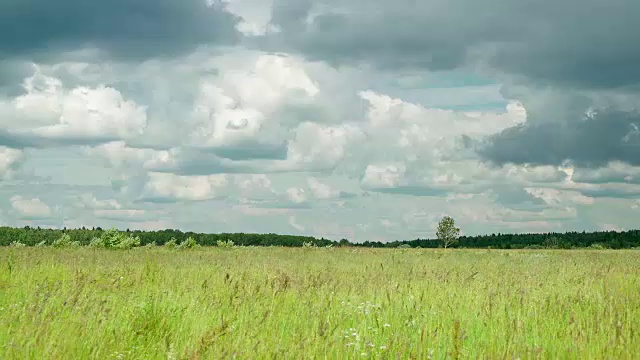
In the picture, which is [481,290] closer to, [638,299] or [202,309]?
[638,299]

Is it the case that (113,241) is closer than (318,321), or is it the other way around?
(318,321)

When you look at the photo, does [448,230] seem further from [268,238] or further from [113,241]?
[113,241]

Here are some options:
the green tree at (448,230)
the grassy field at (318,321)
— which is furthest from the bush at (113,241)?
the green tree at (448,230)

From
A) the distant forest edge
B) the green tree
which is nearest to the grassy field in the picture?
the distant forest edge

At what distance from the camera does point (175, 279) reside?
42.2 feet

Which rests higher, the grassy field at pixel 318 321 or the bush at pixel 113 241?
the bush at pixel 113 241

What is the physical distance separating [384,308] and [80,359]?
454cm

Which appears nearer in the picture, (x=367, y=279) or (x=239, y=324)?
(x=239, y=324)

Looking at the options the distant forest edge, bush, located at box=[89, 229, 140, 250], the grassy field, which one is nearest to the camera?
the grassy field

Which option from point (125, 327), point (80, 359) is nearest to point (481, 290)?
point (125, 327)

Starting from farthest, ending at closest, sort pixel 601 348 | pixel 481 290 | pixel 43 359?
pixel 481 290 < pixel 601 348 < pixel 43 359

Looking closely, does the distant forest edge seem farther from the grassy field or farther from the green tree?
the grassy field

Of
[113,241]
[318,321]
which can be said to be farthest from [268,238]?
[318,321]

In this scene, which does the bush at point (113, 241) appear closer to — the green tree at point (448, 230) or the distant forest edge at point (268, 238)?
the distant forest edge at point (268, 238)
